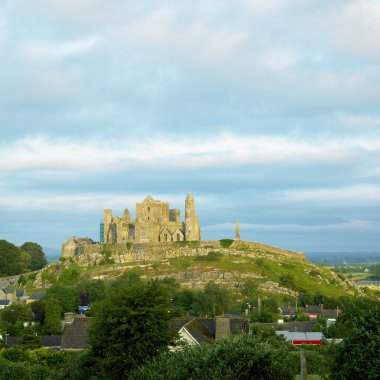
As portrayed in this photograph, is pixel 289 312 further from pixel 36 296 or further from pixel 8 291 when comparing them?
pixel 8 291

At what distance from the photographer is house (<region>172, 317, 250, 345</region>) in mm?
41375

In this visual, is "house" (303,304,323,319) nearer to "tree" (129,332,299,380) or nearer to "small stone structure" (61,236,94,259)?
"tree" (129,332,299,380)

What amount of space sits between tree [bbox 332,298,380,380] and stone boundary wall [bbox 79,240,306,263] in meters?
79.8

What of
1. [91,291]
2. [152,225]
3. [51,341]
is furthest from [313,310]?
[152,225]

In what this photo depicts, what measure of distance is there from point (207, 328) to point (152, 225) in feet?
227

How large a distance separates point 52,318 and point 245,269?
128 feet

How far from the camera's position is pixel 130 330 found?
36438 millimetres

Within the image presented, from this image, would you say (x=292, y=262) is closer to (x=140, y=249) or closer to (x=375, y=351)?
(x=140, y=249)

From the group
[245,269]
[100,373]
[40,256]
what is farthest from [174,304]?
[40,256]

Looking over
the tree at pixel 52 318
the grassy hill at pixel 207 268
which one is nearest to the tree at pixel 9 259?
the grassy hill at pixel 207 268

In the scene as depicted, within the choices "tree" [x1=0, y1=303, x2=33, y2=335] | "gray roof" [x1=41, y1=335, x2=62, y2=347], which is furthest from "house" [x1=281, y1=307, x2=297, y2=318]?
"gray roof" [x1=41, y1=335, x2=62, y2=347]

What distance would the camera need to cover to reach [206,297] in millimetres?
77000

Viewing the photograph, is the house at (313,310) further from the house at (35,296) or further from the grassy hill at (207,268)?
the house at (35,296)

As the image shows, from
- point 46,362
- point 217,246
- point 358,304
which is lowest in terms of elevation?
point 46,362
